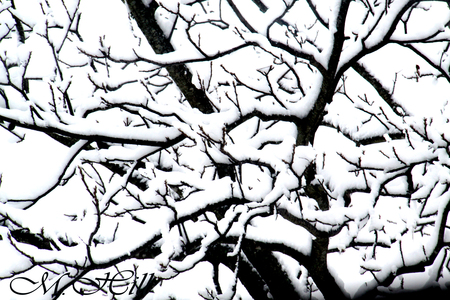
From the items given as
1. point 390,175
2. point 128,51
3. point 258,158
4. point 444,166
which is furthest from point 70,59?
point 444,166

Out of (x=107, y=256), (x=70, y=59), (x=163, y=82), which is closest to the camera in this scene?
(x=107, y=256)

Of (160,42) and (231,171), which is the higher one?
(160,42)

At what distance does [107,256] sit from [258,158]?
1.31 metres

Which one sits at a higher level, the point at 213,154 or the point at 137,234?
the point at 213,154

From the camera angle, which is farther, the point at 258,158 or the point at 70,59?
the point at 70,59

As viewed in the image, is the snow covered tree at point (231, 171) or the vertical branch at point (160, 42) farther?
the vertical branch at point (160, 42)

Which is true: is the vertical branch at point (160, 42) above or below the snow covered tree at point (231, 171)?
above

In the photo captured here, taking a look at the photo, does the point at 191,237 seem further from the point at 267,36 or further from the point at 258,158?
the point at 267,36

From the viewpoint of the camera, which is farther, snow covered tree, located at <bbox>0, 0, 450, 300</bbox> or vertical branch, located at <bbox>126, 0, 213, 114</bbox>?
vertical branch, located at <bbox>126, 0, 213, 114</bbox>

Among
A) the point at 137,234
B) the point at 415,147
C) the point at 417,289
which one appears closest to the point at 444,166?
the point at 415,147

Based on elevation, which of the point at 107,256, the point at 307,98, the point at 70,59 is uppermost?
the point at 70,59

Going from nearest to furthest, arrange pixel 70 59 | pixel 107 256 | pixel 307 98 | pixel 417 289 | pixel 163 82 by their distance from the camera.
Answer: pixel 107 256, pixel 417 289, pixel 307 98, pixel 70 59, pixel 163 82

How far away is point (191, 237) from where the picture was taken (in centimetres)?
287

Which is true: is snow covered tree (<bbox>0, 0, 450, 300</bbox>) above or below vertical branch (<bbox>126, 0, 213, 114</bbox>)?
below
